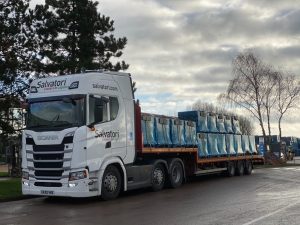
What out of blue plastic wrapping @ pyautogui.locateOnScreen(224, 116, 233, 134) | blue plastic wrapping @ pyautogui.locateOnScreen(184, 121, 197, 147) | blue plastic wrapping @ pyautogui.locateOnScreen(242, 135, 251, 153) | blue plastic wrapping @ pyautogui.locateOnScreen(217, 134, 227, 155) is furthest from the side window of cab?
blue plastic wrapping @ pyautogui.locateOnScreen(242, 135, 251, 153)

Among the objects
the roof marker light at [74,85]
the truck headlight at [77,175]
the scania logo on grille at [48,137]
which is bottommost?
the truck headlight at [77,175]

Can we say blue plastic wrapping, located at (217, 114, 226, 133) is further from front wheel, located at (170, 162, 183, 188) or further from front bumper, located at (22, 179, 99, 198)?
front bumper, located at (22, 179, 99, 198)

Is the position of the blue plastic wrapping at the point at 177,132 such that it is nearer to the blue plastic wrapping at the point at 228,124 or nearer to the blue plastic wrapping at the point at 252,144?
the blue plastic wrapping at the point at 228,124

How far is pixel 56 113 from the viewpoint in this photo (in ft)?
46.3

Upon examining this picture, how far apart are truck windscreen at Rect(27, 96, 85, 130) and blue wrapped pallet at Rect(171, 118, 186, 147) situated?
18.1 feet

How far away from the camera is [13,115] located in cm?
2167

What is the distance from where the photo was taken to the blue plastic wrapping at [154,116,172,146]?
17.5 meters

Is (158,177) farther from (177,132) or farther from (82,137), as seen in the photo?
(82,137)

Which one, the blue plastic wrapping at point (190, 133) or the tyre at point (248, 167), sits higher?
the blue plastic wrapping at point (190, 133)

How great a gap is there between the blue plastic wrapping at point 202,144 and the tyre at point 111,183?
250 inches

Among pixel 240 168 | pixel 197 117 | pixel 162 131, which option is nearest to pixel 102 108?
pixel 162 131

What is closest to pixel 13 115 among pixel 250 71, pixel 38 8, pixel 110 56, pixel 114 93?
pixel 38 8

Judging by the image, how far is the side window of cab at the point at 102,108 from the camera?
14.0 m

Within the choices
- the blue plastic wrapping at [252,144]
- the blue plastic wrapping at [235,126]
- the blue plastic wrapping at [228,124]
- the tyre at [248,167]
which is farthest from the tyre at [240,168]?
the blue plastic wrapping at [228,124]
